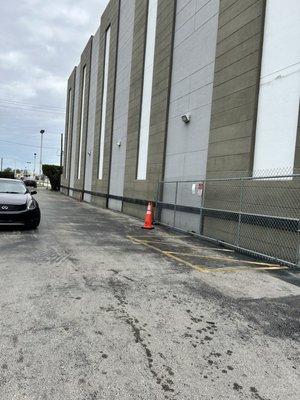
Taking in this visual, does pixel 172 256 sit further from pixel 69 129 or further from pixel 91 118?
pixel 69 129

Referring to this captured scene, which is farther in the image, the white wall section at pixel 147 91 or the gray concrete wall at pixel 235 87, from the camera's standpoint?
the white wall section at pixel 147 91

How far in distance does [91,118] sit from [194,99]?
67.0ft

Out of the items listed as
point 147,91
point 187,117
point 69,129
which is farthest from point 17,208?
point 69,129

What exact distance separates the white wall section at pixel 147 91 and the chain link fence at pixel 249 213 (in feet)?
18.0

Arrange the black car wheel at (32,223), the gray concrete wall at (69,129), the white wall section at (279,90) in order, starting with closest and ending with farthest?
the white wall section at (279,90) < the black car wheel at (32,223) < the gray concrete wall at (69,129)

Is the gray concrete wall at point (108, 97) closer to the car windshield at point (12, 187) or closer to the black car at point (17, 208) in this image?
the car windshield at point (12, 187)

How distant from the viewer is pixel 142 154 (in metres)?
19.7

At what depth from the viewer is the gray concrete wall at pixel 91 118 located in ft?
106

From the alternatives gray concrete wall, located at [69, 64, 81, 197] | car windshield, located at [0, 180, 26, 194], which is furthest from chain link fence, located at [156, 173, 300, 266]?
gray concrete wall, located at [69, 64, 81, 197]

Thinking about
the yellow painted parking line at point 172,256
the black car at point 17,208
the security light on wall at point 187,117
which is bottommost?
the yellow painted parking line at point 172,256

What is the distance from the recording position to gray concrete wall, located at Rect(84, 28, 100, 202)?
106 feet

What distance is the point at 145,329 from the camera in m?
4.32

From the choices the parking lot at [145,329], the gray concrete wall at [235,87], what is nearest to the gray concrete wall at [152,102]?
the gray concrete wall at [235,87]

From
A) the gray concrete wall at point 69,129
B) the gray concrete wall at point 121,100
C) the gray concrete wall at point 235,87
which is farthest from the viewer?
the gray concrete wall at point 69,129
